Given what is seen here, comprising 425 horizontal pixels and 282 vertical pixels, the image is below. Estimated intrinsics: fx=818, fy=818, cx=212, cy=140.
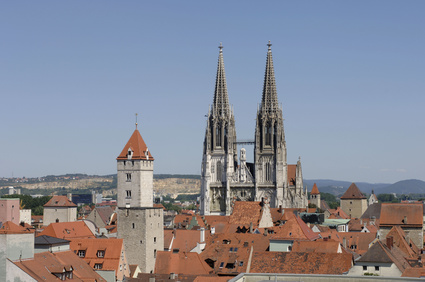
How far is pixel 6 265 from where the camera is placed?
6062cm

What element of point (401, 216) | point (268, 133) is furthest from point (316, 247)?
point (268, 133)

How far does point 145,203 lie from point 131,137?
25.4 ft

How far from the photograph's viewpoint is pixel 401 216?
10200 cm

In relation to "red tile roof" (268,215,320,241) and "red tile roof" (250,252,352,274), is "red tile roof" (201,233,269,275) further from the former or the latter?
"red tile roof" (250,252,352,274)

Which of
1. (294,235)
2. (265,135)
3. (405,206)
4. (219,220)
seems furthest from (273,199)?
(294,235)

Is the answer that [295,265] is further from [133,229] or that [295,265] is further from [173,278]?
[133,229]

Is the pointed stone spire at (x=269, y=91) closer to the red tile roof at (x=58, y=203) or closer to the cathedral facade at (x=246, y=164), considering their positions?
the cathedral facade at (x=246, y=164)

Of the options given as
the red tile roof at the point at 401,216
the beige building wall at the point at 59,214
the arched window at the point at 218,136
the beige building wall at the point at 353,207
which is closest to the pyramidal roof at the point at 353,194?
the beige building wall at the point at 353,207

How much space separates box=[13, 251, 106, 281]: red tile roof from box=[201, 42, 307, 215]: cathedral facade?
8884 cm

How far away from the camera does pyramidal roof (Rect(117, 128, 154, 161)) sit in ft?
299

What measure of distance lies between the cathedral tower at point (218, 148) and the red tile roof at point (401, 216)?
63.0m

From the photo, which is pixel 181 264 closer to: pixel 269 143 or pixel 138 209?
pixel 138 209

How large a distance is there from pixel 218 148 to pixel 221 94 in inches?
435

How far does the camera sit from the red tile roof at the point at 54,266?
205 feet
